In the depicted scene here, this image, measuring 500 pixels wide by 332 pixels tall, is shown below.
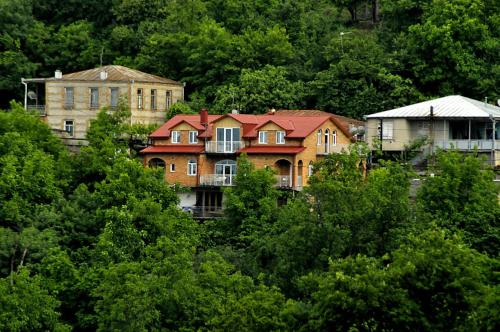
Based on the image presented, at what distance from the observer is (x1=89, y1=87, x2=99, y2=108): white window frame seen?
9106 centimetres

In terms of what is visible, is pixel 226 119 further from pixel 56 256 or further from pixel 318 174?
pixel 56 256

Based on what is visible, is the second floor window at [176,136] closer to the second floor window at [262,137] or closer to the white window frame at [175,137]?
the white window frame at [175,137]

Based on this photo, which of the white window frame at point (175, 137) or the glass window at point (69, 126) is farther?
the glass window at point (69, 126)

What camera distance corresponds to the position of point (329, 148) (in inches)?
3241

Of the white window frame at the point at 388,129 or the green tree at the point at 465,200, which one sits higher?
the white window frame at the point at 388,129

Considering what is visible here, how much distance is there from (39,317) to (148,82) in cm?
2704

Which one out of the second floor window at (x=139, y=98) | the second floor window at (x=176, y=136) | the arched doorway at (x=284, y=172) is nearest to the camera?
the arched doorway at (x=284, y=172)

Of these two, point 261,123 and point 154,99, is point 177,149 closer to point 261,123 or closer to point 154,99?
point 261,123

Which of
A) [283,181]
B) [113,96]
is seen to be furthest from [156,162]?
[113,96]

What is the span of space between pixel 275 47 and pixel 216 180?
15.6 metres

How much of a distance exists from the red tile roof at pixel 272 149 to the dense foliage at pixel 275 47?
8389mm

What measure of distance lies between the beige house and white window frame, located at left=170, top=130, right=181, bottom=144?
7.32 m

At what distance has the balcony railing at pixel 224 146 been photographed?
268 ft

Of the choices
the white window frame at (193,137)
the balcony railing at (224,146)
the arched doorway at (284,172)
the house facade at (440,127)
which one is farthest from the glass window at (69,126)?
the house facade at (440,127)
